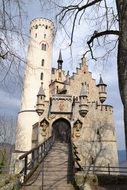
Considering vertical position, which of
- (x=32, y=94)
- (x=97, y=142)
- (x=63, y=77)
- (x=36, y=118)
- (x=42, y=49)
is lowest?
(x=97, y=142)

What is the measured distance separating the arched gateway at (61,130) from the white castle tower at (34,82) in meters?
6.84

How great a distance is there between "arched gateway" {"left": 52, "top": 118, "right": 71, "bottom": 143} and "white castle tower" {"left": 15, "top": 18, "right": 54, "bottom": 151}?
684 cm

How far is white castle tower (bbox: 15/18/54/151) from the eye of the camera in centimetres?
3834

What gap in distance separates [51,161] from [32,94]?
25.7m

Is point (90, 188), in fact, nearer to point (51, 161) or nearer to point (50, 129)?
point (51, 161)

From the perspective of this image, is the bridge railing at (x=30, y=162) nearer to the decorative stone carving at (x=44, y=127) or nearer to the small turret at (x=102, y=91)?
the decorative stone carving at (x=44, y=127)

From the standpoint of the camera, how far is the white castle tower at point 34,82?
38344 millimetres

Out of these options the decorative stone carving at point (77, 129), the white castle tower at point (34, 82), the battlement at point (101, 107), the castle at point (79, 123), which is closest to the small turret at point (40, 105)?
the castle at point (79, 123)

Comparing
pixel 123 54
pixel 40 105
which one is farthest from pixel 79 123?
pixel 123 54

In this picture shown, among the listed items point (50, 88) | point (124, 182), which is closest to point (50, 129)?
point (50, 88)

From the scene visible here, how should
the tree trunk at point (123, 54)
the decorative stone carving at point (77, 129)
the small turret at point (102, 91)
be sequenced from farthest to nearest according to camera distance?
the small turret at point (102, 91)
the decorative stone carving at point (77, 129)
the tree trunk at point (123, 54)

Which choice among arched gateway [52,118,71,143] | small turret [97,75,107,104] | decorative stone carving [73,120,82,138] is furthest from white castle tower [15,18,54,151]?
decorative stone carving [73,120,82,138]

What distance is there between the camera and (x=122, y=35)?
4.97m

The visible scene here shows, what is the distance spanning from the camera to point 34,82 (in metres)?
41.2
